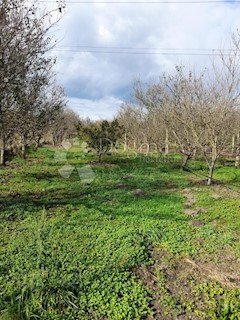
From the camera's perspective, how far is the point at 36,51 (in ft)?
19.0

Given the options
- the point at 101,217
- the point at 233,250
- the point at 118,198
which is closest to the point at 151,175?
the point at 118,198

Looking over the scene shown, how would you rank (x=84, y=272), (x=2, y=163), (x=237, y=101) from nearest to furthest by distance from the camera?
(x=84, y=272) < (x=237, y=101) < (x=2, y=163)

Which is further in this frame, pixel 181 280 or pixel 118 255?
pixel 118 255

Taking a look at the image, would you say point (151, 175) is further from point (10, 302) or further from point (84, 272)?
point (10, 302)

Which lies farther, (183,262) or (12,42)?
(12,42)

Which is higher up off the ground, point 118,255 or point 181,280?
point 118,255

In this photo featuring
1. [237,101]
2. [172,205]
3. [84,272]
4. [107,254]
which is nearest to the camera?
[84,272]

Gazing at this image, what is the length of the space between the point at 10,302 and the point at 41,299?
1.14 ft

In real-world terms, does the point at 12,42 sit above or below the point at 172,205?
above

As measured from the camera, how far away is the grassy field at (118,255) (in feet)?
10.6

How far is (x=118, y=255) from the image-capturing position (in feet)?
13.7

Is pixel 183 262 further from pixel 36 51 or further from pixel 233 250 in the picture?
pixel 36 51


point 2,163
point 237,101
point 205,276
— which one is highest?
point 237,101

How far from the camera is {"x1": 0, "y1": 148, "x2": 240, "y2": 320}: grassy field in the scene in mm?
3246
